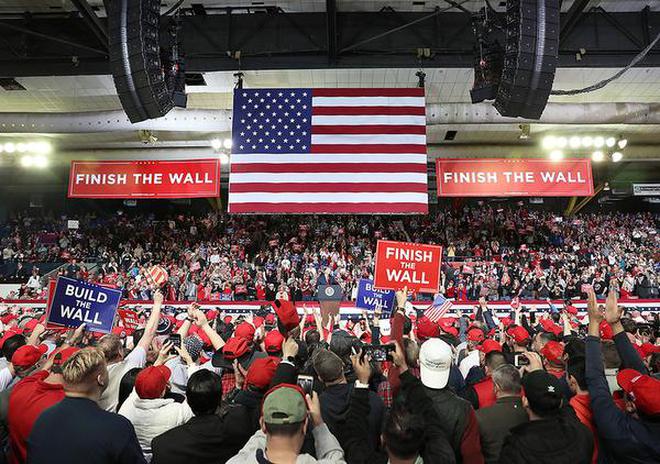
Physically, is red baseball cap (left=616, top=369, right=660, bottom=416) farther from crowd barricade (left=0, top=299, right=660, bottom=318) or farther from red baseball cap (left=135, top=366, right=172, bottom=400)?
crowd barricade (left=0, top=299, right=660, bottom=318)

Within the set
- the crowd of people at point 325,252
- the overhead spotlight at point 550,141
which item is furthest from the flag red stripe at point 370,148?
the overhead spotlight at point 550,141

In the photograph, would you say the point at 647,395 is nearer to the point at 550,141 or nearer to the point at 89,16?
the point at 89,16

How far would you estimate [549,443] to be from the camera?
2.14 m

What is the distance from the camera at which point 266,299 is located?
586 inches

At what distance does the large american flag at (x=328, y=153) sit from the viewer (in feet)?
27.8

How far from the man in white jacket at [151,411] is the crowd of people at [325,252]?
414 inches

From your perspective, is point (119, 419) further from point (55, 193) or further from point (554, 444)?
point (55, 193)

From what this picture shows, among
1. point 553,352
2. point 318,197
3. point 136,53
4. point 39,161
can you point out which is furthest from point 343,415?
point 39,161

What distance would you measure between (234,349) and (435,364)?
1580 mm

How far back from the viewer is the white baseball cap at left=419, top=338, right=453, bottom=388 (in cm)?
244

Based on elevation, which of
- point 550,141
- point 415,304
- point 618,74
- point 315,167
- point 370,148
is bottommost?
point 415,304

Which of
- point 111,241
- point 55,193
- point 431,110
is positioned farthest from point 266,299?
point 55,193

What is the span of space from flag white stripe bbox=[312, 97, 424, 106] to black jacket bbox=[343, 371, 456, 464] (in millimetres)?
7070

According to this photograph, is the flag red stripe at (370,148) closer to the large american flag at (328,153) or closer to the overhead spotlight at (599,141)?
the large american flag at (328,153)
